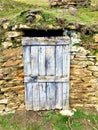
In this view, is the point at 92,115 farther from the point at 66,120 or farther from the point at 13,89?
the point at 13,89

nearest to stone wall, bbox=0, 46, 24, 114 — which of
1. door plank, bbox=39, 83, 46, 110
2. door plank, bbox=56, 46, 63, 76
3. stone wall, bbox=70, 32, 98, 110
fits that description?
door plank, bbox=39, 83, 46, 110

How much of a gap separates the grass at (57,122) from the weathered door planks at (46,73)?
1.04 feet

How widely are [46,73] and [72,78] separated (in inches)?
24.9

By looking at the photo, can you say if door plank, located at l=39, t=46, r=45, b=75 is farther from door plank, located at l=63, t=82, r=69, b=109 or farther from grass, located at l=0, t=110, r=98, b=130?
grass, located at l=0, t=110, r=98, b=130

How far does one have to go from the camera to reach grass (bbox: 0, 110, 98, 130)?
21.2ft

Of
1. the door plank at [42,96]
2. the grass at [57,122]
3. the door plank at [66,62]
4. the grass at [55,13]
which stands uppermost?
the grass at [55,13]

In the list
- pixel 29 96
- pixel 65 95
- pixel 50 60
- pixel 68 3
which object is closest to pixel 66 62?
pixel 50 60

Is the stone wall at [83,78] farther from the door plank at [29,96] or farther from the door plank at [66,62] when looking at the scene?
the door plank at [29,96]

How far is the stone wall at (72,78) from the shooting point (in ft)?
21.1

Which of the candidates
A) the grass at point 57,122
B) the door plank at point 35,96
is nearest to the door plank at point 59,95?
the grass at point 57,122

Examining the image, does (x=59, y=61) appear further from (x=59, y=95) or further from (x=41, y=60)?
(x=59, y=95)

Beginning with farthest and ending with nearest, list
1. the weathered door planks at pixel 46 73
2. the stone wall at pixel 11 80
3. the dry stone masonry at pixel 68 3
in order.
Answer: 1. the dry stone masonry at pixel 68 3
2. the stone wall at pixel 11 80
3. the weathered door planks at pixel 46 73

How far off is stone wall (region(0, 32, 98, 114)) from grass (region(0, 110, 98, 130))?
0.26m

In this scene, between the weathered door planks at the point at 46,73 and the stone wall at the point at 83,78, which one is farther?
the stone wall at the point at 83,78
